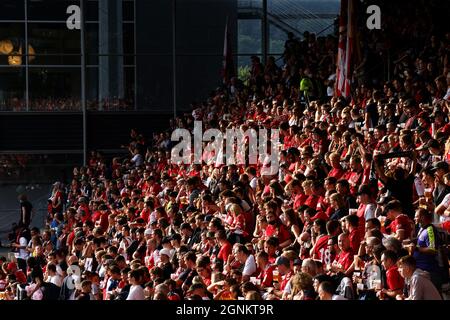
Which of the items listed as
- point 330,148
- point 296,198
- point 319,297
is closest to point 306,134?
point 330,148

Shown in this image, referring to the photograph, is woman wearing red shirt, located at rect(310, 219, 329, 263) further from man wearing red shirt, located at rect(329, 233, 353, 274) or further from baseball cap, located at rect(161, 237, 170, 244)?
baseball cap, located at rect(161, 237, 170, 244)

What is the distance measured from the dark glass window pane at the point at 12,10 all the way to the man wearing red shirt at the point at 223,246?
19.8m

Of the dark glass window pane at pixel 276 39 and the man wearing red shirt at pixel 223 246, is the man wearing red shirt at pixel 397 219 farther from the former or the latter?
the dark glass window pane at pixel 276 39

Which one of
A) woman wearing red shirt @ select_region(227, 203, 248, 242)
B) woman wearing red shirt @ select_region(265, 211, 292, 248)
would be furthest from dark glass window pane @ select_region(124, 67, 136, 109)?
woman wearing red shirt @ select_region(265, 211, 292, 248)

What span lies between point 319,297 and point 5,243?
21.3m

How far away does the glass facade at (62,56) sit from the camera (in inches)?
1240

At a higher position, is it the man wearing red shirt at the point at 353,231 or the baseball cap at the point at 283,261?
the man wearing red shirt at the point at 353,231

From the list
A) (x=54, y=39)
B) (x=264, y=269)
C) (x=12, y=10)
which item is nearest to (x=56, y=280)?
(x=264, y=269)

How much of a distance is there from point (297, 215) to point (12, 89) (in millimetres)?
19510

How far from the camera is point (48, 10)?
31.6 metres

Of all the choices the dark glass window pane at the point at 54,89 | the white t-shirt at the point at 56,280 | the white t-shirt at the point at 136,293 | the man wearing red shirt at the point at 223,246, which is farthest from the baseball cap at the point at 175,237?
the dark glass window pane at the point at 54,89
